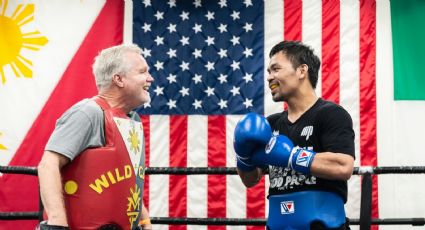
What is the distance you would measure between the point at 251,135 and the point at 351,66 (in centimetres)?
248

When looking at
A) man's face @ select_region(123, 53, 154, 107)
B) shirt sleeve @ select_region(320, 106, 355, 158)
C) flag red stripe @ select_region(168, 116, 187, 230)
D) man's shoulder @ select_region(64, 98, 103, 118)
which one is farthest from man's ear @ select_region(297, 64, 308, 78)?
flag red stripe @ select_region(168, 116, 187, 230)

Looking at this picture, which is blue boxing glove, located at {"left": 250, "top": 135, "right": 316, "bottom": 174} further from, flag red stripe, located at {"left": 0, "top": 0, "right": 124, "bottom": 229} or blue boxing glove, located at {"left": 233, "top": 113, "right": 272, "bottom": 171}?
flag red stripe, located at {"left": 0, "top": 0, "right": 124, "bottom": 229}

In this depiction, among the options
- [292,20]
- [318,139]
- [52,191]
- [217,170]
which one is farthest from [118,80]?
[292,20]

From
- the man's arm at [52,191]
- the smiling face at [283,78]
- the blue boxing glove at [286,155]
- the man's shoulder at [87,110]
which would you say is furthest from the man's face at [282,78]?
the man's arm at [52,191]

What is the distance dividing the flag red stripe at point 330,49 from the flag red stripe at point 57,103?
156 cm

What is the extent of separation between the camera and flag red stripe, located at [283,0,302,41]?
13.4ft

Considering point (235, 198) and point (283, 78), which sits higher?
point (283, 78)

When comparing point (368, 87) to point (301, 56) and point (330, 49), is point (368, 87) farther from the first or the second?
point (301, 56)

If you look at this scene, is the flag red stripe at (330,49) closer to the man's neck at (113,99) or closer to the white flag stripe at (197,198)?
the white flag stripe at (197,198)

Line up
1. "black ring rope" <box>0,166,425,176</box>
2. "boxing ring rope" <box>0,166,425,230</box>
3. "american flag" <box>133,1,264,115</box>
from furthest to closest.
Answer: "american flag" <box>133,1,264,115</box> → "black ring rope" <box>0,166,425,176</box> → "boxing ring rope" <box>0,166,425,230</box>

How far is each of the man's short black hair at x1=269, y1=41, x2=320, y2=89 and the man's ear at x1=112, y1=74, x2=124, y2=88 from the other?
0.62 metres

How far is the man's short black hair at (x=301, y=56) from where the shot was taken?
201 centimetres

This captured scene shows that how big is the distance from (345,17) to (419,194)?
4.71ft

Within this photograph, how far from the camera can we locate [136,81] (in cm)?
183
